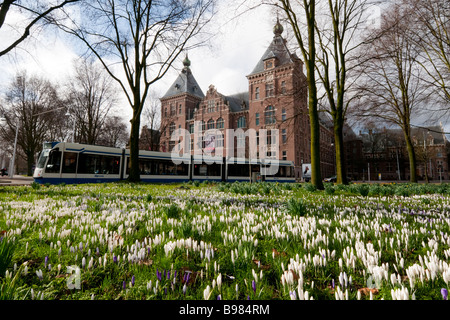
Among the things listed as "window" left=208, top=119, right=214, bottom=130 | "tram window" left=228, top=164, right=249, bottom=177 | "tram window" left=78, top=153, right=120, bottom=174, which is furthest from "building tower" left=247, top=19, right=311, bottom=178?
"tram window" left=78, top=153, right=120, bottom=174

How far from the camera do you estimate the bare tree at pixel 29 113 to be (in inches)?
1239

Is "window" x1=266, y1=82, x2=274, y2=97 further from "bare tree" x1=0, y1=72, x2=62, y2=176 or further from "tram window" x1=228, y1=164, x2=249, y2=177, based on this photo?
"bare tree" x1=0, y1=72, x2=62, y2=176

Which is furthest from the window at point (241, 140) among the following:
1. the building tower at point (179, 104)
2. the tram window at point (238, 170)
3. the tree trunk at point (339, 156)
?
the tree trunk at point (339, 156)

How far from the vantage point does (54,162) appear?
16672mm

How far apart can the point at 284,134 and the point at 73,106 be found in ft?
126

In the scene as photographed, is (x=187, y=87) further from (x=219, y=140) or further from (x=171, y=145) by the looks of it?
(x=219, y=140)

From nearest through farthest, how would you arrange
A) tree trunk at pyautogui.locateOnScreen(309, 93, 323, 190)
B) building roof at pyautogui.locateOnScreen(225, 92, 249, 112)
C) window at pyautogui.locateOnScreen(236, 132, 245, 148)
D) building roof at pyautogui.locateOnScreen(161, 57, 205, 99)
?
1. tree trunk at pyautogui.locateOnScreen(309, 93, 323, 190)
2. window at pyautogui.locateOnScreen(236, 132, 245, 148)
3. building roof at pyautogui.locateOnScreen(225, 92, 249, 112)
4. building roof at pyautogui.locateOnScreen(161, 57, 205, 99)

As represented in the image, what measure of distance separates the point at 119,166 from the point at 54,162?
5020 mm

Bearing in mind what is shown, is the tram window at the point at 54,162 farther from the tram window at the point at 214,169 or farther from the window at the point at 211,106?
the window at the point at 211,106

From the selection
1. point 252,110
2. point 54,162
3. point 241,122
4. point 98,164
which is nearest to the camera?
point 54,162

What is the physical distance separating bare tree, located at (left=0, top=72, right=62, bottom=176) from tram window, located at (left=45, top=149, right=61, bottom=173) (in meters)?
19.9

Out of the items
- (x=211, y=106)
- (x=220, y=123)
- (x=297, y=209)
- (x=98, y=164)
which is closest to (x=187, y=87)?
(x=211, y=106)

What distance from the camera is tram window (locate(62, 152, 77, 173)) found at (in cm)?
1709

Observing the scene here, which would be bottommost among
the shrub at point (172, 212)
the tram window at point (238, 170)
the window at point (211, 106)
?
the shrub at point (172, 212)
